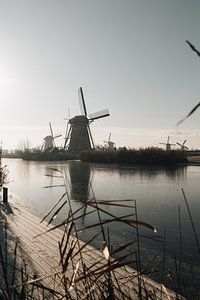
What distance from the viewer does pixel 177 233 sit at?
9.60 m

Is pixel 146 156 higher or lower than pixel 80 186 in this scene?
higher

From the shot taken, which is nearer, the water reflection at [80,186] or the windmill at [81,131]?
the water reflection at [80,186]

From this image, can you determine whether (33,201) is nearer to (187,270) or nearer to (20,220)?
(20,220)

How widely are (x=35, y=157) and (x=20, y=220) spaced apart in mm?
64010

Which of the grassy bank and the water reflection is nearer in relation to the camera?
the water reflection

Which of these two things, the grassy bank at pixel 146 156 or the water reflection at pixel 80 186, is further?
the grassy bank at pixel 146 156

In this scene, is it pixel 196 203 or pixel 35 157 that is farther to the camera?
pixel 35 157

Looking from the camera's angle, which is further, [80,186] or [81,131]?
[81,131]

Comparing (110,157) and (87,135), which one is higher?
(87,135)

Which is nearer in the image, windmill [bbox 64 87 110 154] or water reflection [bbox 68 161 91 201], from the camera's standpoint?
water reflection [bbox 68 161 91 201]

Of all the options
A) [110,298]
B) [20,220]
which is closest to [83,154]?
[20,220]

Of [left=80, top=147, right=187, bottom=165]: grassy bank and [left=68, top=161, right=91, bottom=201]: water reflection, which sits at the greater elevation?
[left=80, top=147, right=187, bottom=165]: grassy bank

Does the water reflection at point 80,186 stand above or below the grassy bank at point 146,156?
below

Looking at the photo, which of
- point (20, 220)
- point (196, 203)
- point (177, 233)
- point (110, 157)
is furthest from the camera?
point (110, 157)
